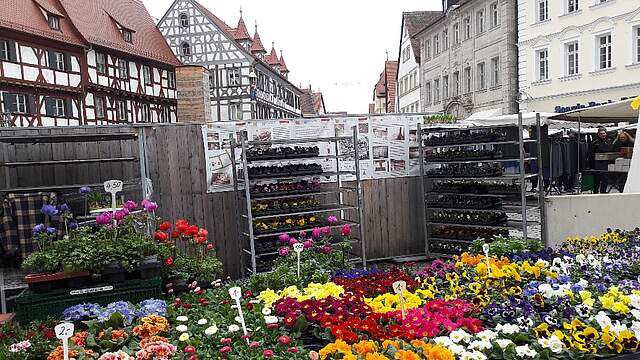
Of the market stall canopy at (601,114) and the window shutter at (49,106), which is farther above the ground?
the window shutter at (49,106)

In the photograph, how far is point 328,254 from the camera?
19.2 feet

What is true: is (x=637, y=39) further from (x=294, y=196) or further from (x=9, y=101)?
(x=9, y=101)

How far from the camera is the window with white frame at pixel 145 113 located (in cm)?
2584

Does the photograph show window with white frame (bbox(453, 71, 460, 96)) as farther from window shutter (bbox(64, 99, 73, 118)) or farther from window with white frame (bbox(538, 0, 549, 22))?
window shutter (bbox(64, 99, 73, 118))

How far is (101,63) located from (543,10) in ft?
59.7

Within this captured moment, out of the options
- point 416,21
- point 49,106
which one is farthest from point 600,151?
point 416,21

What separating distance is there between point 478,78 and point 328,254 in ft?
72.1

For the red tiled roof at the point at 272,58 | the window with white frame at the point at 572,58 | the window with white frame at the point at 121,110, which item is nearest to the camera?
the window with white frame at the point at 572,58

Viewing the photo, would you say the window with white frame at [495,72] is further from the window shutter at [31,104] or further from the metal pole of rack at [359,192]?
the window shutter at [31,104]

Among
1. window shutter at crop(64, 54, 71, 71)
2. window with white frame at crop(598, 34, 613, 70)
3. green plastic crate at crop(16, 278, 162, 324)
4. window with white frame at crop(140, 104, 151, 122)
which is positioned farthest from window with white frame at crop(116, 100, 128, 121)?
green plastic crate at crop(16, 278, 162, 324)

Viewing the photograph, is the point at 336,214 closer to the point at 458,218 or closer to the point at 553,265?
the point at 458,218

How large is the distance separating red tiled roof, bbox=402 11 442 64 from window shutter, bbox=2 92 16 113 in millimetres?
24678

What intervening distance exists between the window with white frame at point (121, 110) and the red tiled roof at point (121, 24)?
7.47ft

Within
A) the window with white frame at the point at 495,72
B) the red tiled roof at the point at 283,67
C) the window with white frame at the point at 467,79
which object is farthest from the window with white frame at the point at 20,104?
the red tiled roof at the point at 283,67
